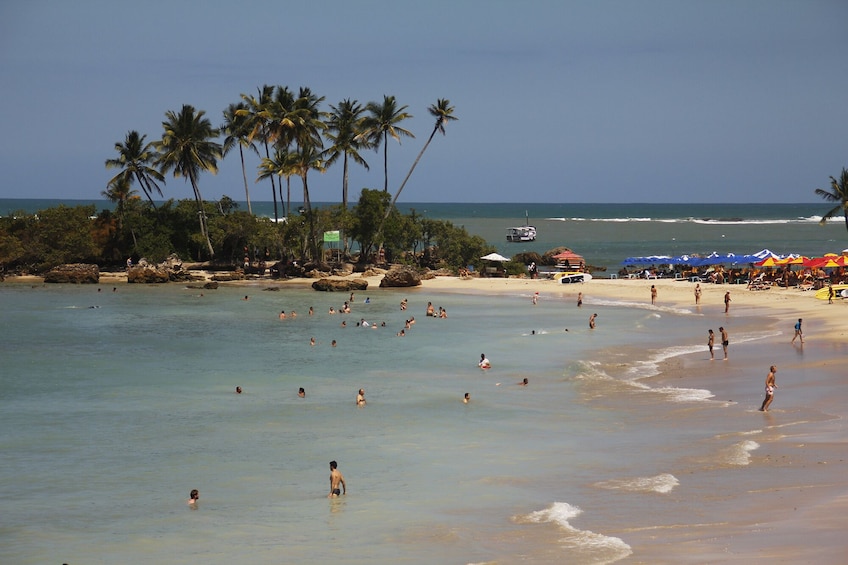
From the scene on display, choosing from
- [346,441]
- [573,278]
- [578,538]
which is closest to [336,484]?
[346,441]

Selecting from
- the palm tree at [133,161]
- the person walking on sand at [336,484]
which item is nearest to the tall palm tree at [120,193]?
the palm tree at [133,161]

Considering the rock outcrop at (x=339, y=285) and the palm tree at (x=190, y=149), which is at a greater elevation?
the palm tree at (x=190, y=149)

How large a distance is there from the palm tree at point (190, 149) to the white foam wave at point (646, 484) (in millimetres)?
52793

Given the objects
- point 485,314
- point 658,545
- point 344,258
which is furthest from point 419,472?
point 344,258

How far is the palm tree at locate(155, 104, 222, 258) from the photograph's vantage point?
65000mm

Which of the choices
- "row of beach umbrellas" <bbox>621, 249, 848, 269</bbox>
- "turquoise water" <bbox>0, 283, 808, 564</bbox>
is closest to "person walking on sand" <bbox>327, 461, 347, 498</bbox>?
"turquoise water" <bbox>0, 283, 808, 564</bbox>

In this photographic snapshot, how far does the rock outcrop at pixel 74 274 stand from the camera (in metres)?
61.6

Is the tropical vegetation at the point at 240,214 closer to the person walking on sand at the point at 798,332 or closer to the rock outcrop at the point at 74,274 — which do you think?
the rock outcrop at the point at 74,274

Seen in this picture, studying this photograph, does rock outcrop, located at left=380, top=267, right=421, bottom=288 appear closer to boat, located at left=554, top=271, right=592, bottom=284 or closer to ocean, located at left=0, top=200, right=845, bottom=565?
boat, located at left=554, top=271, right=592, bottom=284

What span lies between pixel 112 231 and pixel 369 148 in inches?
765

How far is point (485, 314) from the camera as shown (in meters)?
46.0

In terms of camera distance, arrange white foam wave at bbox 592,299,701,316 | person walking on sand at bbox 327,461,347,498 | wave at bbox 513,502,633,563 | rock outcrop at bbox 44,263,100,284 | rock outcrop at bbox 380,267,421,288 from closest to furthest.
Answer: wave at bbox 513,502,633,563, person walking on sand at bbox 327,461,347,498, white foam wave at bbox 592,299,701,316, rock outcrop at bbox 380,267,421,288, rock outcrop at bbox 44,263,100,284

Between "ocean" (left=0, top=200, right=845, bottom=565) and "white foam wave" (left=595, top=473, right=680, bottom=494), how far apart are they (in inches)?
2.2

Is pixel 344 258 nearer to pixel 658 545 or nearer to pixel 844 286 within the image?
pixel 844 286
